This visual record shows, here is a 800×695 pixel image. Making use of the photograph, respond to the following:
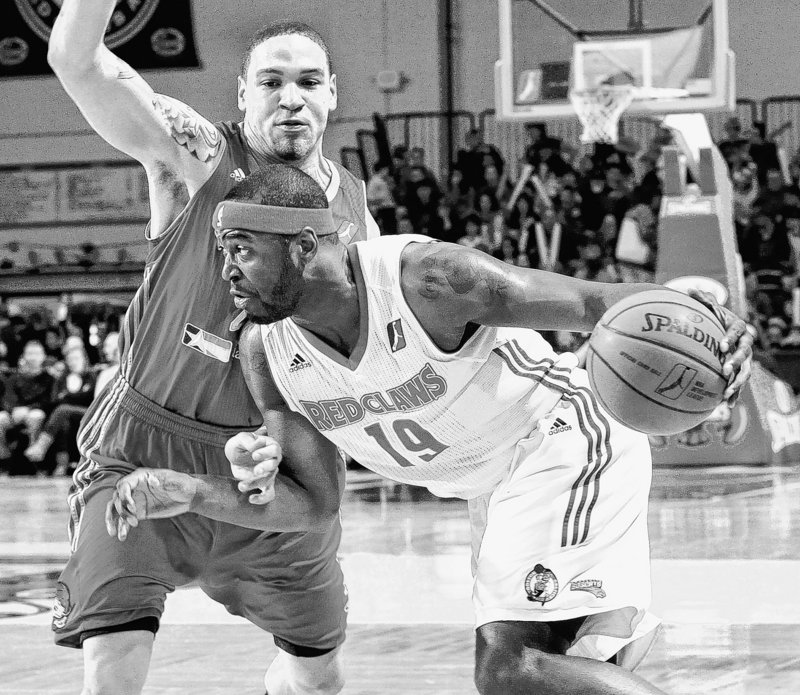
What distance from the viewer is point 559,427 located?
11.7 ft

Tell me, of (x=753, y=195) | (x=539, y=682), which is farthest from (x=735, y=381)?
(x=753, y=195)

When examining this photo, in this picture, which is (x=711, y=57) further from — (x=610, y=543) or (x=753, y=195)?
(x=610, y=543)

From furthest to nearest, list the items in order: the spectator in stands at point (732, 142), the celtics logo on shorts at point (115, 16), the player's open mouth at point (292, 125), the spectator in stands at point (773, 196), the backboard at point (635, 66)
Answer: the celtics logo on shorts at point (115, 16) → the spectator in stands at point (732, 142) → the spectator in stands at point (773, 196) → the backboard at point (635, 66) → the player's open mouth at point (292, 125)

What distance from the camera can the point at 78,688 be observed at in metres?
5.01

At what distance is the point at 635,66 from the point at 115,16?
11407 millimetres

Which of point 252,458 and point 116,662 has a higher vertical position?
point 252,458

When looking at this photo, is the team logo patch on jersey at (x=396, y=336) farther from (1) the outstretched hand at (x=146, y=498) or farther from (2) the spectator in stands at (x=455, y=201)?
(2) the spectator in stands at (x=455, y=201)

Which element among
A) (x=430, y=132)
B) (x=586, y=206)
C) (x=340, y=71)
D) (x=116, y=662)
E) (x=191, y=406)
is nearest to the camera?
(x=116, y=662)

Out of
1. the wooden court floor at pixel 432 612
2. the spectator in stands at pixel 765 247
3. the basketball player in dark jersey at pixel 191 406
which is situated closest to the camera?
the basketball player in dark jersey at pixel 191 406

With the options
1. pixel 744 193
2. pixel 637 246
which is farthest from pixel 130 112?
pixel 744 193

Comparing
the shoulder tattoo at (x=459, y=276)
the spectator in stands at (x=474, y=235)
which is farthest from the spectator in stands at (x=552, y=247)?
the shoulder tattoo at (x=459, y=276)

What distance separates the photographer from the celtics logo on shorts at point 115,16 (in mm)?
20766

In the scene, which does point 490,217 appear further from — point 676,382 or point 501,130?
point 676,382

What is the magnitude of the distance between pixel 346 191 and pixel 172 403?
870 millimetres
